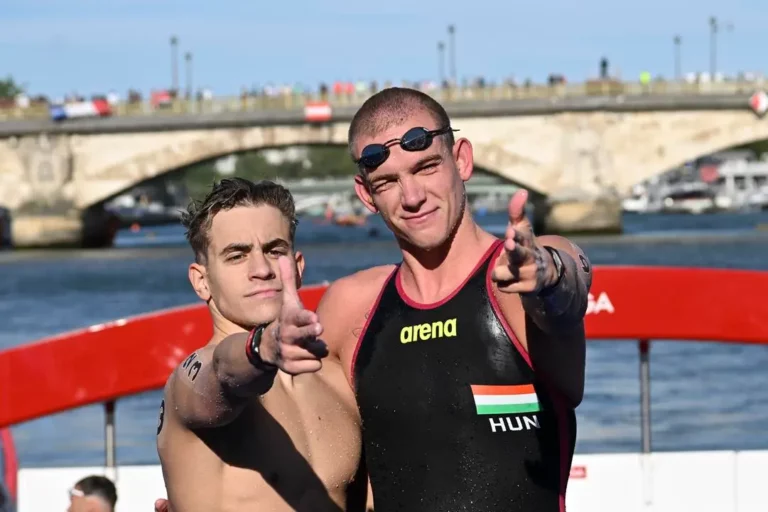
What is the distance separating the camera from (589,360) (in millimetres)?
25406

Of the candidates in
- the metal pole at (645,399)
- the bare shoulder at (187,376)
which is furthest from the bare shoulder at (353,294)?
the metal pole at (645,399)

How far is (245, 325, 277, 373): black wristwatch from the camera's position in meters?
3.59

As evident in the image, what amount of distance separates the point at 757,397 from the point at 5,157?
143ft

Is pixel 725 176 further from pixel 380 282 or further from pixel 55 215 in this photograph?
pixel 380 282

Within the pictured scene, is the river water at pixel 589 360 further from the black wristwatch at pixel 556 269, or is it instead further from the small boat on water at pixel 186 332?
the black wristwatch at pixel 556 269

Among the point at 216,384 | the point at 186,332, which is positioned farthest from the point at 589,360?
the point at 216,384

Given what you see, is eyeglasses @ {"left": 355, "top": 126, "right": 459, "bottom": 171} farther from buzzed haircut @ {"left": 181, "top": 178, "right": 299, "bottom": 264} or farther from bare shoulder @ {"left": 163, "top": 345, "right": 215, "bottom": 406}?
bare shoulder @ {"left": 163, "top": 345, "right": 215, "bottom": 406}

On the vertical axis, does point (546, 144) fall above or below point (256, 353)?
below

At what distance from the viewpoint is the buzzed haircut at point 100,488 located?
7047 millimetres

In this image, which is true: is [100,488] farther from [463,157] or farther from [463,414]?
[463,157]

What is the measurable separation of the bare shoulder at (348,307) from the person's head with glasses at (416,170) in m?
0.26

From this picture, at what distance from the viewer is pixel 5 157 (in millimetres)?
60531

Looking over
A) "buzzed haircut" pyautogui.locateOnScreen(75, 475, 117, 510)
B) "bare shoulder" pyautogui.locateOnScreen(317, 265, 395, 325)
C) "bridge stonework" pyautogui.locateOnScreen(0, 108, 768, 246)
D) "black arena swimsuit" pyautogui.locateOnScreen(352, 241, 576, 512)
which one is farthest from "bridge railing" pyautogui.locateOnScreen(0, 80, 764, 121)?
"black arena swimsuit" pyautogui.locateOnScreen(352, 241, 576, 512)

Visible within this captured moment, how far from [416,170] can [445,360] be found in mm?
569
